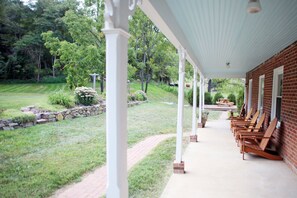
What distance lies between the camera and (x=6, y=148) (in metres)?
6.02

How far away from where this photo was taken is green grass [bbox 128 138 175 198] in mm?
3844

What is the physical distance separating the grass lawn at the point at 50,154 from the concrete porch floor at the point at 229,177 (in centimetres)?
195

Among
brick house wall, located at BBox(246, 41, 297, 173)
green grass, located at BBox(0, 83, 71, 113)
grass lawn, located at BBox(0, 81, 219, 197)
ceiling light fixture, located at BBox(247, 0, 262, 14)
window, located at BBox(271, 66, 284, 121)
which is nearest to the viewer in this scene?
ceiling light fixture, located at BBox(247, 0, 262, 14)

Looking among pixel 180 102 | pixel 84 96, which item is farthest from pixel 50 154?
pixel 84 96

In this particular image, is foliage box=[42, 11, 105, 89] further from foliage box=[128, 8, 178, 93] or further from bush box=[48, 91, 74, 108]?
foliage box=[128, 8, 178, 93]

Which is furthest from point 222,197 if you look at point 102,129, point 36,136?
point 102,129

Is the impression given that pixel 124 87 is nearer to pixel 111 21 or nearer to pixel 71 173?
pixel 111 21

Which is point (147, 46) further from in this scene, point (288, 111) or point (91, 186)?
point (91, 186)

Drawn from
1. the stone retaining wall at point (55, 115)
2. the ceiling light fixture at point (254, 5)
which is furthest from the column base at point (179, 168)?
the stone retaining wall at point (55, 115)

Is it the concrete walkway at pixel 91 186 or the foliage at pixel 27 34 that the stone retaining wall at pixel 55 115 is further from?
the foliage at pixel 27 34

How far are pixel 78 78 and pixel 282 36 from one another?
11.6 meters

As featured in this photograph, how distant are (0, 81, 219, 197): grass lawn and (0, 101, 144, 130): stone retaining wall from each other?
0.91 feet

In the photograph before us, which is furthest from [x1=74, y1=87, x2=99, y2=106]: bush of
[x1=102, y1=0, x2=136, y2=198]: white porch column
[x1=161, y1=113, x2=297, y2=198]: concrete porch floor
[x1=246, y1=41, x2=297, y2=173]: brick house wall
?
[x1=102, y1=0, x2=136, y2=198]: white porch column

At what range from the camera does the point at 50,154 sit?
589 centimetres
